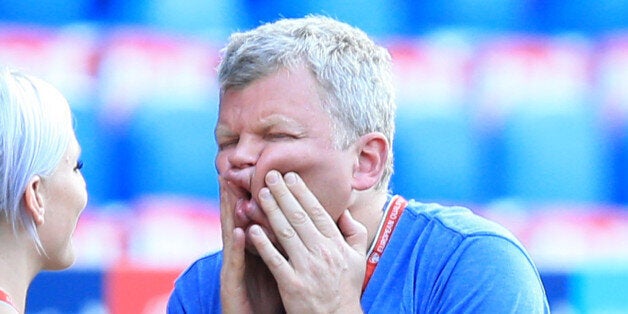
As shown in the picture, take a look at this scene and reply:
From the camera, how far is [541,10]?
3580 millimetres

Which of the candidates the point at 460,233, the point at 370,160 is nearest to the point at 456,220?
the point at 460,233

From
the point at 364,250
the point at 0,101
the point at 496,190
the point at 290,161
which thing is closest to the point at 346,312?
the point at 364,250

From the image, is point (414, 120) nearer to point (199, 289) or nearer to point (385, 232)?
point (385, 232)

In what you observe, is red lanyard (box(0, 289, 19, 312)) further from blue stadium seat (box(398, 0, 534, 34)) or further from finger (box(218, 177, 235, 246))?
blue stadium seat (box(398, 0, 534, 34))

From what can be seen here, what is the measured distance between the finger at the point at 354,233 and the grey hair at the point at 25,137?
637mm

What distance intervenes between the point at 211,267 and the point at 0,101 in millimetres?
668

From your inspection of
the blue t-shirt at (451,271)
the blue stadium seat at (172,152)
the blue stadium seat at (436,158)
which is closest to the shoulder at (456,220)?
the blue t-shirt at (451,271)

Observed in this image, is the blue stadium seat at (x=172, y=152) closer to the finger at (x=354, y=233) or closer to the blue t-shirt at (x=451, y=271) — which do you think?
the blue t-shirt at (x=451, y=271)

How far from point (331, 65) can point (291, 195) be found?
0.31 meters

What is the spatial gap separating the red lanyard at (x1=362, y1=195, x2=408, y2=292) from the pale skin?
0.25 ft

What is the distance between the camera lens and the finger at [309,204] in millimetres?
2346

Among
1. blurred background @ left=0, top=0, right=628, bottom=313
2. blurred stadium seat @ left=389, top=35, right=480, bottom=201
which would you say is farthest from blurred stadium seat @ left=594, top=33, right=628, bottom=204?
blurred stadium seat @ left=389, top=35, right=480, bottom=201

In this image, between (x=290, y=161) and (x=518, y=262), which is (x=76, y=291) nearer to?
(x=290, y=161)

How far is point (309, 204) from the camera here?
235 cm
